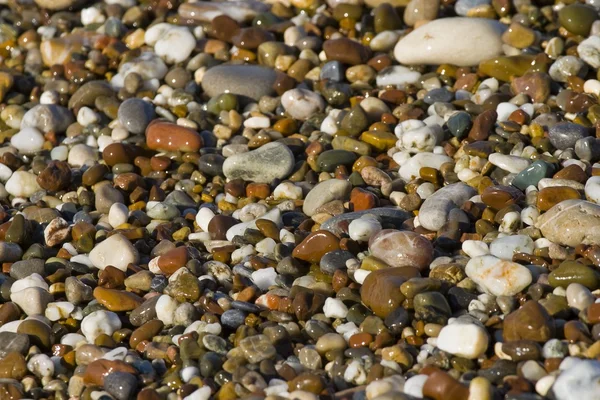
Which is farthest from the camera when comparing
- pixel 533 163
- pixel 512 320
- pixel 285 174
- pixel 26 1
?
pixel 26 1

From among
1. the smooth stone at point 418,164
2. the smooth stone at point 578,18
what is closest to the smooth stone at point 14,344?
the smooth stone at point 418,164

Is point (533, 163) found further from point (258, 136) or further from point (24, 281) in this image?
point (24, 281)

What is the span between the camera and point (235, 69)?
614 centimetres

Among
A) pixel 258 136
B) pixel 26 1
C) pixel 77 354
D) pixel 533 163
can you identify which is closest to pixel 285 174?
pixel 258 136

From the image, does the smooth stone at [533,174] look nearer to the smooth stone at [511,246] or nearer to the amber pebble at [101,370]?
the smooth stone at [511,246]

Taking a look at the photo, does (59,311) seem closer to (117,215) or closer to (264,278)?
(117,215)

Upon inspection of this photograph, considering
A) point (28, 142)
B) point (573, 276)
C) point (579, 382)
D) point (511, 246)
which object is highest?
point (579, 382)

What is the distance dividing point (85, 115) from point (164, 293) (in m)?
2.18

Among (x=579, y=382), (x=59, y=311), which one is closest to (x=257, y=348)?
(x=59, y=311)

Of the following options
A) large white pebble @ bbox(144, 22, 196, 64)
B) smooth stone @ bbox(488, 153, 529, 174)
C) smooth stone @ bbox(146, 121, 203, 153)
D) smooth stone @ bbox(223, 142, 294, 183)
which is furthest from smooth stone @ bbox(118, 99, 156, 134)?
smooth stone @ bbox(488, 153, 529, 174)

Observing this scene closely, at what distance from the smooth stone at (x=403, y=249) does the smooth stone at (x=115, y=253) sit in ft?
4.17

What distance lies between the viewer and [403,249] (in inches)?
163

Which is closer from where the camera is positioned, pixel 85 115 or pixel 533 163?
pixel 533 163

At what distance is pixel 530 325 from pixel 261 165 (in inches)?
84.4
